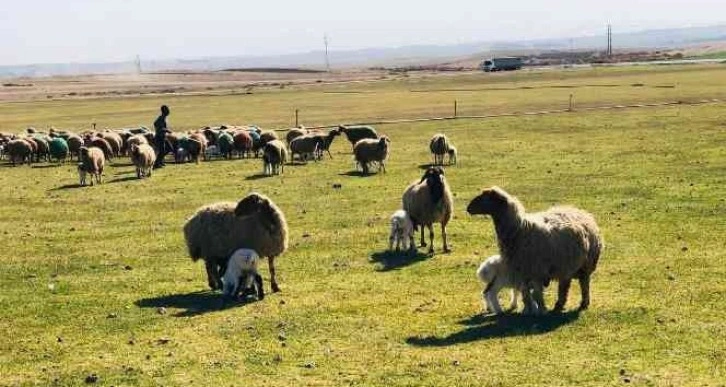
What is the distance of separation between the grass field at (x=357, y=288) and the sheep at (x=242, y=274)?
40 cm

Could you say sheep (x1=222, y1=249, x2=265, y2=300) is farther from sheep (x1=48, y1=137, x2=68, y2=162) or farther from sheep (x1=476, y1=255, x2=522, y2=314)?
sheep (x1=48, y1=137, x2=68, y2=162)

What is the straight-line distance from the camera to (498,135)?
43.3 metres

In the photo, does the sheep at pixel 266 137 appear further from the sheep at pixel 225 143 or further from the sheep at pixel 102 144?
the sheep at pixel 102 144

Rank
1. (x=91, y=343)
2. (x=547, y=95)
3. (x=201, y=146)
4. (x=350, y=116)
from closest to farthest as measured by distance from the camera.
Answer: (x=91, y=343)
(x=201, y=146)
(x=350, y=116)
(x=547, y=95)

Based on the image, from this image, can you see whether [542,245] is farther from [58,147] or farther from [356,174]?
[58,147]

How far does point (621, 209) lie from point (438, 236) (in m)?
5.23

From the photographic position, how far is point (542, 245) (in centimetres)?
1288

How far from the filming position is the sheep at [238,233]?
15.1 m

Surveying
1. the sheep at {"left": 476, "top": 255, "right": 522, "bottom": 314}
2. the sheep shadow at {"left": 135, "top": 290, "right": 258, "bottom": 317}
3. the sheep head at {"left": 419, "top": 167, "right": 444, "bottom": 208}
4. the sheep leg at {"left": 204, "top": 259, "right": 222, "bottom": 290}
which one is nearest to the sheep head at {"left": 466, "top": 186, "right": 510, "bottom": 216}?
the sheep at {"left": 476, "top": 255, "right": 522, "bottom": 314}

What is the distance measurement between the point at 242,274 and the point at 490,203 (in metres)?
4.42

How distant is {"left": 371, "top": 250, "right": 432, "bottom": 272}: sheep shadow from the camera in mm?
16953

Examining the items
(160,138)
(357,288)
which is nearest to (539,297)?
(357,288)

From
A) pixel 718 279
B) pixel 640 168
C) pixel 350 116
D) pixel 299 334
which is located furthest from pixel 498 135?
pixel 299 334

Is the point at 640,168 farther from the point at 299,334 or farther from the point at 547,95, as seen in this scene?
the point at 547,95
